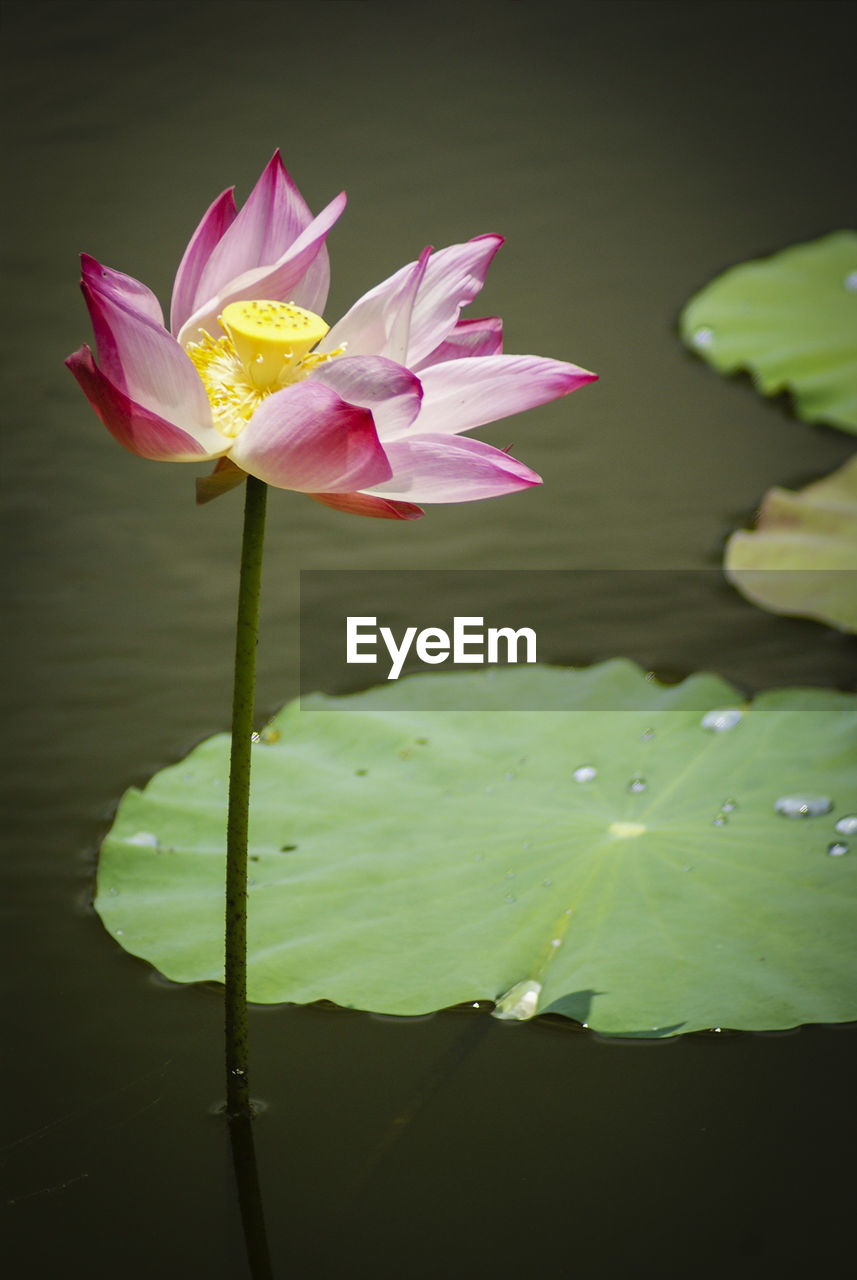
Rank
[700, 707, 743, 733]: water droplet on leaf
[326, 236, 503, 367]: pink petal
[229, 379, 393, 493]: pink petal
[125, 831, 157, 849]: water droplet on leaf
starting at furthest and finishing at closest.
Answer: [700, 707, 743, 733]: water droplet on leaf < [125, 831, 157, 849]: water droplet on leaf < [326, 236, 503, 367]: pink petal < [229, 379, 393, 493]: pink petal

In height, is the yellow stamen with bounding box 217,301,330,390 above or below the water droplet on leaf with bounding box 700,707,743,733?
above

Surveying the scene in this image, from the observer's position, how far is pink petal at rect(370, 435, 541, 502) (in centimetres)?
60

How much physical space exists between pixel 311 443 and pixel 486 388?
0.11m

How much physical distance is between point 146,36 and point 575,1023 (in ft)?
7.32

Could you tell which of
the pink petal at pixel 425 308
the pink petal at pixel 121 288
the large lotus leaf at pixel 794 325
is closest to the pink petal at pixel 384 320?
the pink petal at pixel 425 308

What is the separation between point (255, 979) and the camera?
805mm

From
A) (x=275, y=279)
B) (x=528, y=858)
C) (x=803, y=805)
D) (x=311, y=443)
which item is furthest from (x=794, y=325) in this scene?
(x=311, y=443)

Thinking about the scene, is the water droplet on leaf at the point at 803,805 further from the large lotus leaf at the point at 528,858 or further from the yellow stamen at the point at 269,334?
the yellow stamen at the point at 269,334

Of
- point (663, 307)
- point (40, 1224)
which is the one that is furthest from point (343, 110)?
point (40, 1224)

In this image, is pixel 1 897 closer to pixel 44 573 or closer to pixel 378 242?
pixel 44 573

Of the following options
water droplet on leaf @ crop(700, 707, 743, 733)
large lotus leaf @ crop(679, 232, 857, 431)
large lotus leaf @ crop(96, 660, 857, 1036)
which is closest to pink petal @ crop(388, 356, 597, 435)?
large lotus leaf @ crop(96, 660, 857, 1036)

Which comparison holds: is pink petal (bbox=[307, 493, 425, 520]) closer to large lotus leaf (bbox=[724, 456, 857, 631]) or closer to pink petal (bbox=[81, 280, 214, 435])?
pink petal (bbox=[81, 280, 214, 435])

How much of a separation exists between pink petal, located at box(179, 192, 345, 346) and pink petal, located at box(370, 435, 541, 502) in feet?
0.42
